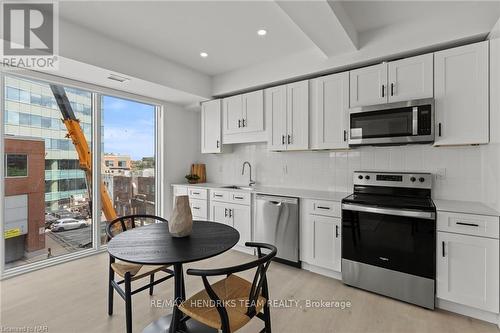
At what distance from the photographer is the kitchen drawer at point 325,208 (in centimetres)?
270

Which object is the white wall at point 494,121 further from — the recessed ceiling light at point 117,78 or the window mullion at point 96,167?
the window mullion at point 96,167

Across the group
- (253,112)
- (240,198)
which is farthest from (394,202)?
(253,112)

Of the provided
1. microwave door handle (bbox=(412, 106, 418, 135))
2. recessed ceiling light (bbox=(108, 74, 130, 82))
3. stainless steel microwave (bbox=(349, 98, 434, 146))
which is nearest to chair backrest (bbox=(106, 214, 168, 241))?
recessed ceiling light (bbox=(108, 74, 130, 82))

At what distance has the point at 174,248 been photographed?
5.18 feet

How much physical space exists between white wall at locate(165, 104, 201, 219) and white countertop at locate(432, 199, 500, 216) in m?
3.86

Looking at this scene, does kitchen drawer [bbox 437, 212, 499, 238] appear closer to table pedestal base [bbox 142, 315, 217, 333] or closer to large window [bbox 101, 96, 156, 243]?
table pedestal base [bbox 142, 315, 217, 333]

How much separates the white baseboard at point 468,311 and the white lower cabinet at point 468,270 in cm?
9

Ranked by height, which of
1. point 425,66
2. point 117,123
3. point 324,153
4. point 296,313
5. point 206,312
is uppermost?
point 425,66

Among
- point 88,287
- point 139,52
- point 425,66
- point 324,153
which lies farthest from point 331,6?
point 88,287

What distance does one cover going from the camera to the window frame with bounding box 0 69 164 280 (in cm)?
272

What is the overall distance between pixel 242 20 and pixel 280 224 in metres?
2.39

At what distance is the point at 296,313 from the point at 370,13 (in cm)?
295

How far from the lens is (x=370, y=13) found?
7.87ft

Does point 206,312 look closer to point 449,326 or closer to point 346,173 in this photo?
point 449,326
